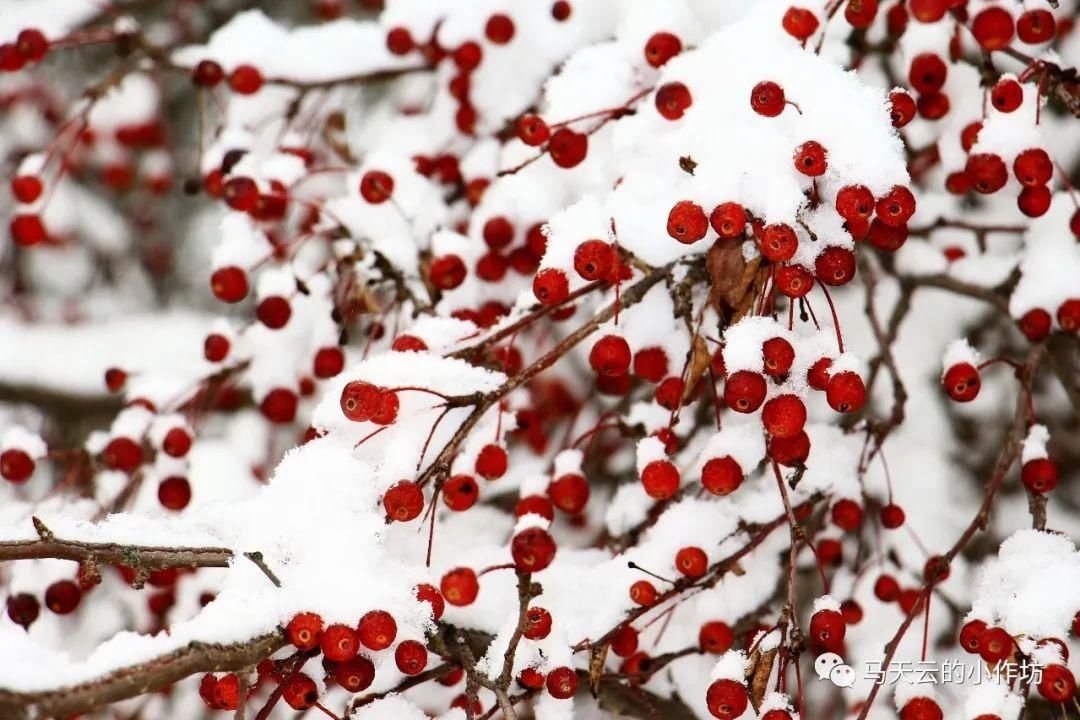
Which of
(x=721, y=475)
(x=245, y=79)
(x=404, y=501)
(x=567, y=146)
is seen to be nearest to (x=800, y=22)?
(x=567, y=146)

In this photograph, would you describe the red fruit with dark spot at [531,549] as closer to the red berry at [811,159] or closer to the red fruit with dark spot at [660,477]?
the red fruit with dark spot at [660,477]

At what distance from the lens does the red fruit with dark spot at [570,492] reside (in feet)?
7.59

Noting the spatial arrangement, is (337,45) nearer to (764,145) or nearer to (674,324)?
(674,324)

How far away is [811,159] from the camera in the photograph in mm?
1805

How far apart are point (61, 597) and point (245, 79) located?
5.51 ft

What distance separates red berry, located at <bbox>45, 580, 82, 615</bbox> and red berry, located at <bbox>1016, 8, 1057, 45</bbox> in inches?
107

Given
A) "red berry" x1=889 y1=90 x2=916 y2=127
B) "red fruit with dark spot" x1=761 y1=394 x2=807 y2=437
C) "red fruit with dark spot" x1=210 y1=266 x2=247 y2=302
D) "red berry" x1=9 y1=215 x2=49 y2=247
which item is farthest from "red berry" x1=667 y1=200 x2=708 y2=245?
"red berry" x1=9 y1=215 x2=49 y2=247

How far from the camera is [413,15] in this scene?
10.4ft

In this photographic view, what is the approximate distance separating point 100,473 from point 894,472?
2760mm

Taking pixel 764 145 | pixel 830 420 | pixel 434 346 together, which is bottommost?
pixel 830 420

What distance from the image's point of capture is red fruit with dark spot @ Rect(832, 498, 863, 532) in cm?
251

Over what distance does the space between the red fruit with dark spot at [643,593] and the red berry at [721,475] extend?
0.27 metres

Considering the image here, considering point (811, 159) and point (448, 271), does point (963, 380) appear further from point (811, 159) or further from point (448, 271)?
point (448, 271)

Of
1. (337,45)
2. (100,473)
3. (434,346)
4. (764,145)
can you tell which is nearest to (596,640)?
(434,346)
